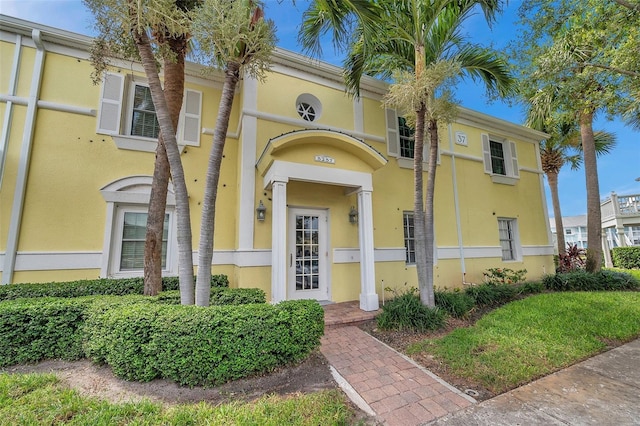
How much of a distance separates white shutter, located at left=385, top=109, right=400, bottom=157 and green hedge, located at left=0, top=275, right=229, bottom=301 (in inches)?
269

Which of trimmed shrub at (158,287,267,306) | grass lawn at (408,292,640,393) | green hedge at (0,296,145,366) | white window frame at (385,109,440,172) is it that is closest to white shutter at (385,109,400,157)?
white window frame at (385,109,440,172)

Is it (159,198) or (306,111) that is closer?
(159,198)

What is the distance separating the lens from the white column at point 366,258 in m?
6.14

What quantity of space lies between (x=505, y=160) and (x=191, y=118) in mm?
11518

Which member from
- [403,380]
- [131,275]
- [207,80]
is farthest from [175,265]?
[403,380]

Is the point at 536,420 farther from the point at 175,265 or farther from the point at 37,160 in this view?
the point at 37,160

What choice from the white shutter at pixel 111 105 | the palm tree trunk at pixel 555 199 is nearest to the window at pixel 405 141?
the white shutter at pixel 111 105

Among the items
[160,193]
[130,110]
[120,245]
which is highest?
[130,110]

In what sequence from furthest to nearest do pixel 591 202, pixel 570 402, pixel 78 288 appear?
pixel 591 202, pixel 78 288, pixel 570 402

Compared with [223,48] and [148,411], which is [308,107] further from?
Answer: [148,411]

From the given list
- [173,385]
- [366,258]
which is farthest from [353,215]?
[173,385]

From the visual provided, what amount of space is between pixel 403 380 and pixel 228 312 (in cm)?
243

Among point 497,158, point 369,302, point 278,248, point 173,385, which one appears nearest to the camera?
point 173,385

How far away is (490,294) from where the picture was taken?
6.95m
